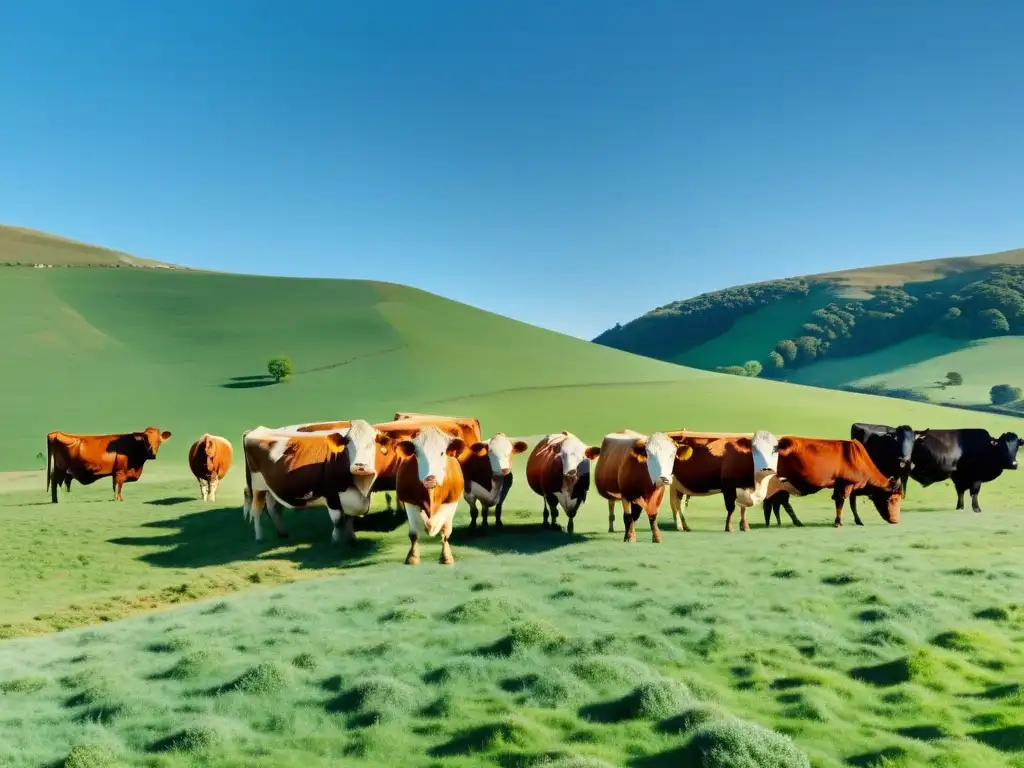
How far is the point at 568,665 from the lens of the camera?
8.45 meters

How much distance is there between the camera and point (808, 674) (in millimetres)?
8086

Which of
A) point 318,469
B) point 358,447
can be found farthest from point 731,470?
point 318,469

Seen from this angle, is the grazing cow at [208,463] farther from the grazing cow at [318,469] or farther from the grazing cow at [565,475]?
the grazing cow at [565,475]

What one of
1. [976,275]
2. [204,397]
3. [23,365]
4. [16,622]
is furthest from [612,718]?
[976,275]

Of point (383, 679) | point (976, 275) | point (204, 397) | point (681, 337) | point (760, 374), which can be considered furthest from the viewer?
point (681, 337)

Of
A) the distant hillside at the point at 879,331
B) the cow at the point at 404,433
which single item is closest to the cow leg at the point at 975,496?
the cow at the point at 404,433

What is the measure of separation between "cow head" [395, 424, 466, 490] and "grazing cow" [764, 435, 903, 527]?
29.5 ft

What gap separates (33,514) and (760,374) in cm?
14499

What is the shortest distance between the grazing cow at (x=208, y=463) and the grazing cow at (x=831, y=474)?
1830 centimetres

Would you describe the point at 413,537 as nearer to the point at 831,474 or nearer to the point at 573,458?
the point at 573,458

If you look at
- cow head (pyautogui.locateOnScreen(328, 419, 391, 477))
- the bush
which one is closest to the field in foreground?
cow head (pyautogui.locateOnScreen(328, 419, 391, 477))

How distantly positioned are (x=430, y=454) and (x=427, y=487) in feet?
2.34

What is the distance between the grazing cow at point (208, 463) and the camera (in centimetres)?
2517

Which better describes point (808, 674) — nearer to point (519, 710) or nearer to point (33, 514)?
point (519, 710)
